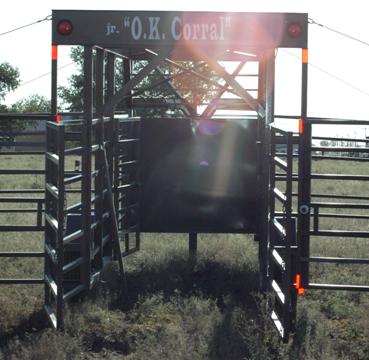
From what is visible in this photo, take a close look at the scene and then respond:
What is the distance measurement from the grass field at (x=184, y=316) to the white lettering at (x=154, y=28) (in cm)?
278

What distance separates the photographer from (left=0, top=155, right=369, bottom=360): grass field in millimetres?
5809

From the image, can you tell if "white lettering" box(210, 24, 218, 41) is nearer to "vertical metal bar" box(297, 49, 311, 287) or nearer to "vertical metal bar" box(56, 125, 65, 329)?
"vertical metal bar" box(297, 49, 311, 287)

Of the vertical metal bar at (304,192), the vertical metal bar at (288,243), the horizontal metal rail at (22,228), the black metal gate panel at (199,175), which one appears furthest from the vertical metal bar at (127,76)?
the vertical metal bar at (288,243)

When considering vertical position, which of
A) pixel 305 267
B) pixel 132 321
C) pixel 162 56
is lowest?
pixel 132 321

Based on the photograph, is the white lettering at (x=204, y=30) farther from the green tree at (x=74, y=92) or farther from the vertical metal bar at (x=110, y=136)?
the green tree at (x=74, y=92)

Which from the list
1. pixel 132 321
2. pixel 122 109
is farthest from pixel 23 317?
pixel 122 109

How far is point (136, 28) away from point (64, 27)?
2.48ft

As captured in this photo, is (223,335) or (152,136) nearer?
(223,335)

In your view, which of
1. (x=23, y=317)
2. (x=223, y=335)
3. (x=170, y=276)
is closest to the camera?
(x=223, y=335)

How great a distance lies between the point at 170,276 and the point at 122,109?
3.42 m

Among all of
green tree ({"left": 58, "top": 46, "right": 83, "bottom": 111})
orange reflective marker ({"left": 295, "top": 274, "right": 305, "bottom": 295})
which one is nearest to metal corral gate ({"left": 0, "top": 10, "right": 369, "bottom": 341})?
orange reflective marker ({"left": 295, "top": 274, "right": 305, "bottom": 295})

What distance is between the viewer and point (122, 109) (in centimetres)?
1074

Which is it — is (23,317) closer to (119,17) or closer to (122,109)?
(119,17)

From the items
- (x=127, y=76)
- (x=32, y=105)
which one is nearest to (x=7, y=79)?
(x=32, y=105)
